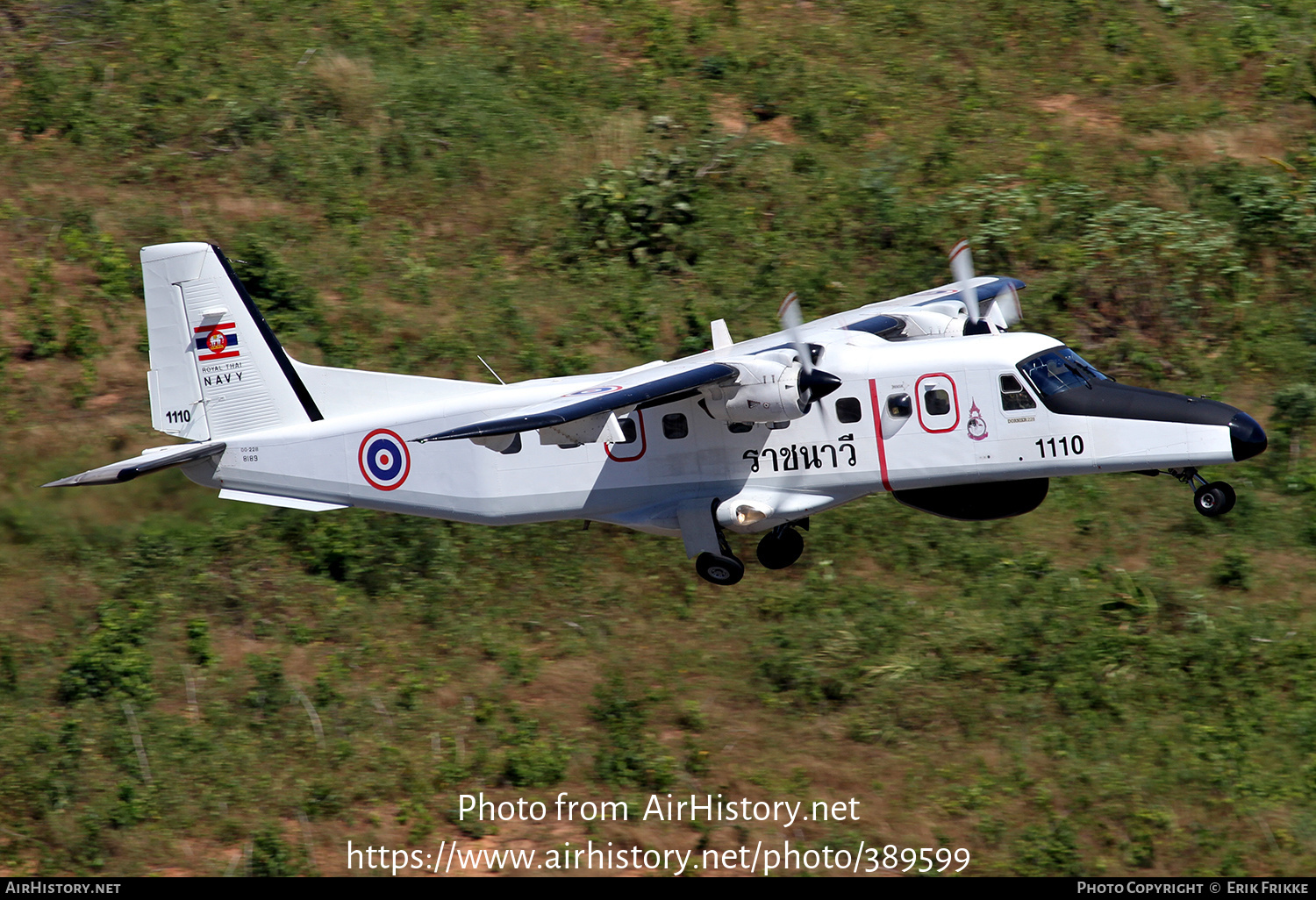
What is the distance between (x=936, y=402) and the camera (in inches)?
629

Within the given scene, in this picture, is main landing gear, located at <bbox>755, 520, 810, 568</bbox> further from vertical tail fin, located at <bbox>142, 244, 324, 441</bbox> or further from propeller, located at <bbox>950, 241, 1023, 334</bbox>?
vertical tail fin, located at <bbox>142, 244, 324, 441</bbox>

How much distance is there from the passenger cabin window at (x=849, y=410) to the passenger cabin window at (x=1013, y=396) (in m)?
1.68

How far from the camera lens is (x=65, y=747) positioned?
16406 millimetres

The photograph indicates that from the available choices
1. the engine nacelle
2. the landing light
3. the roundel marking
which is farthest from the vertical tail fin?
the engine nacelle

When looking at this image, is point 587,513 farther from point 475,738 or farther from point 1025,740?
point 1025,740

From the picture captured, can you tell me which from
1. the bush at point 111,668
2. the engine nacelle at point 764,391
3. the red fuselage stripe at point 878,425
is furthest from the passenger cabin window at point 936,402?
the bush at point 111,668

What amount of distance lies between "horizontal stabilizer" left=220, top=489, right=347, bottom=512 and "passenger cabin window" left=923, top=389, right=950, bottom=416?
776cm

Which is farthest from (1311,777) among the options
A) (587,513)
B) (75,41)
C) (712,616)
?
(75,41)

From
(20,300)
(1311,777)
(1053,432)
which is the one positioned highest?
(1053,432)

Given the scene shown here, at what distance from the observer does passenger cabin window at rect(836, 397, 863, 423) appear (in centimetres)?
1628

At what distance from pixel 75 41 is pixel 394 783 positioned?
22419mm

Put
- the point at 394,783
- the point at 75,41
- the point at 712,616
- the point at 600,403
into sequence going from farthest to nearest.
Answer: the point at 75,41, the point at 712,616, the point at 394,783, the point at 600,403

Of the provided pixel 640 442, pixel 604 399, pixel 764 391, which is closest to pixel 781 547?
pixel 640 442

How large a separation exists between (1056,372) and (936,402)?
147 cm
